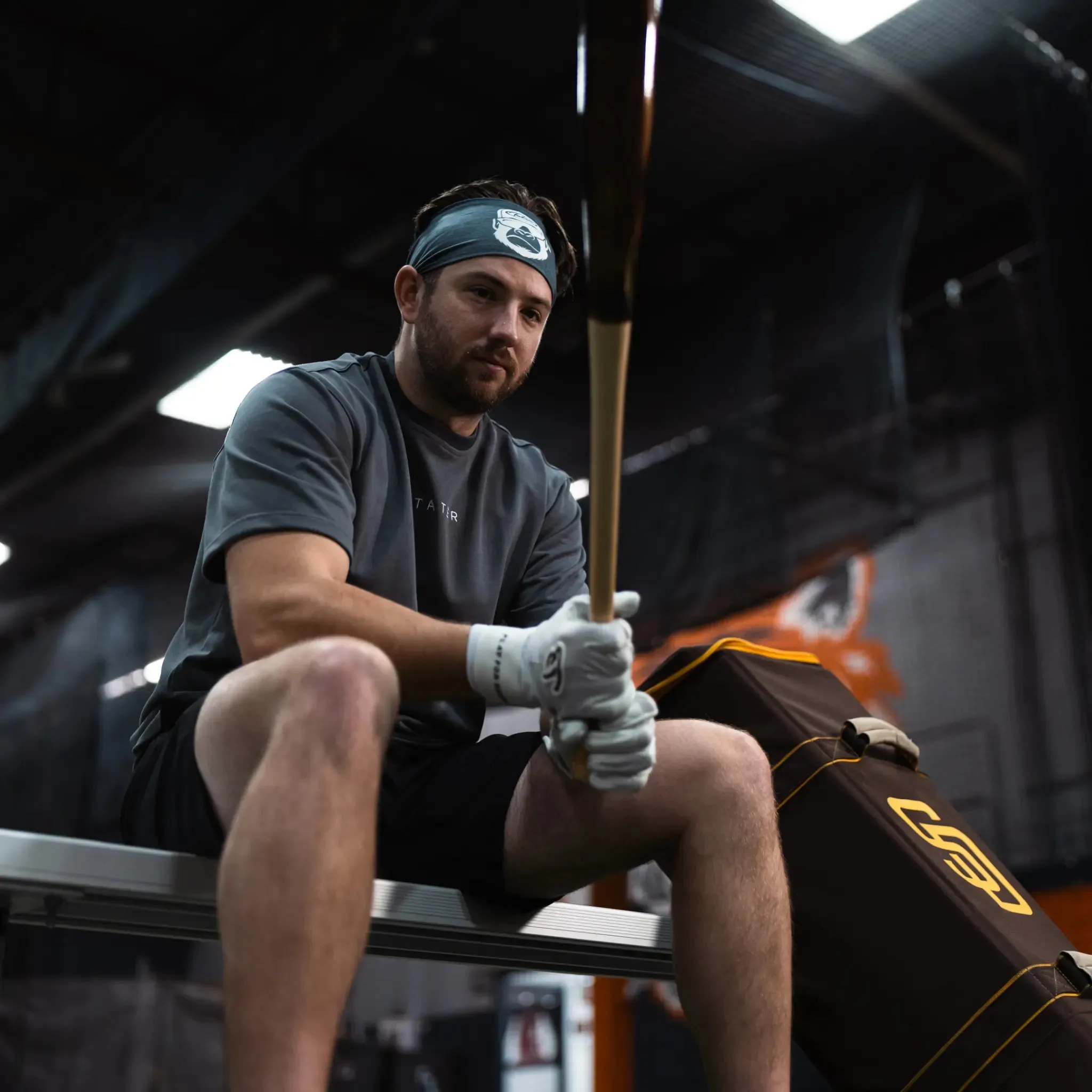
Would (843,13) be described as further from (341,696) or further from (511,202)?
(341,696)

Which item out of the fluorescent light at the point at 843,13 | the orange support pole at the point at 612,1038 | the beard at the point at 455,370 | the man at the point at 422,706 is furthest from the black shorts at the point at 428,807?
the fluorescent light at the point at 843,13

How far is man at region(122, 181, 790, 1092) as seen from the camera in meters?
0.85

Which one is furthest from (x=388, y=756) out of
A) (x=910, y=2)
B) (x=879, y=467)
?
(x=910, y=2)

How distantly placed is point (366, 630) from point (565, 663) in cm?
18

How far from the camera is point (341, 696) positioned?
89cm

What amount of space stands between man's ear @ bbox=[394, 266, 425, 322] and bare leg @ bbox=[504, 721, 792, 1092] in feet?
1.79

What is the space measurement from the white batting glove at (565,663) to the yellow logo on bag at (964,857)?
1.58 ft

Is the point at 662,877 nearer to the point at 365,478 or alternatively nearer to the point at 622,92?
the point at 365,478

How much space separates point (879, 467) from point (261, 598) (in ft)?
10.9

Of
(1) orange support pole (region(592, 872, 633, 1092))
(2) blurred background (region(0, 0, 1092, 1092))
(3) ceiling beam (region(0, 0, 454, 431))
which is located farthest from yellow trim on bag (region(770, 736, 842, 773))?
(3) ceiling beam (region(0, 0, 454, 431))

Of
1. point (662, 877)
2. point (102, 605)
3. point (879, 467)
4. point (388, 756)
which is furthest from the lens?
point (102, 605)

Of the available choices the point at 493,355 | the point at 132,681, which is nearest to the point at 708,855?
the point at 493,355

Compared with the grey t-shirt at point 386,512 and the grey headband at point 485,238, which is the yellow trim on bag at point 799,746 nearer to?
the grey t-shirt at point 386,512

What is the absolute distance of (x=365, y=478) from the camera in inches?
49.6
